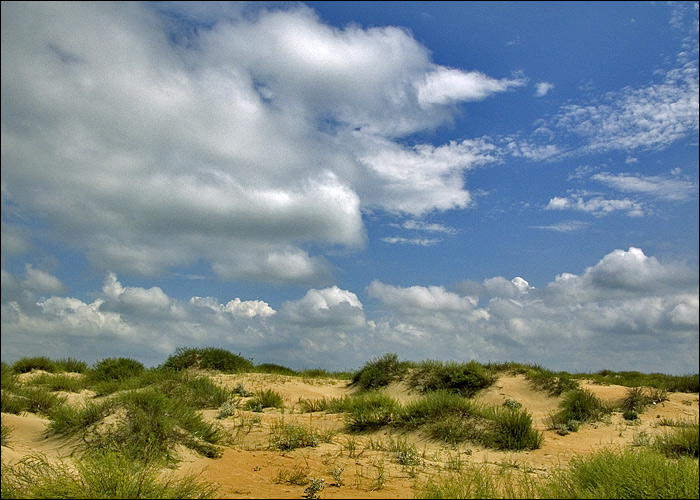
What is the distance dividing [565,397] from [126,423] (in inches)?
507

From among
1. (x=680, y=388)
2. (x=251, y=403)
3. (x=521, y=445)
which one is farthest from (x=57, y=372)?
(x=680, y=388)

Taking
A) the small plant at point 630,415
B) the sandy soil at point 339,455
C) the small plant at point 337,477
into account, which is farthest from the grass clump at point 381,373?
the small plant at point 337,477

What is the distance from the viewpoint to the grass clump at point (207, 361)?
879 inches

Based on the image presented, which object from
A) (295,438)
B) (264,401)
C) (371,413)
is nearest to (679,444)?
(371,413)

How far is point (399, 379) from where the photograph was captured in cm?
1889

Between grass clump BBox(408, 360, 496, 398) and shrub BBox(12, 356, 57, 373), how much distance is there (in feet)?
52.2

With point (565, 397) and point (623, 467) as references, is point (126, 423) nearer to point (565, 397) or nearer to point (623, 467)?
point (623, 467)

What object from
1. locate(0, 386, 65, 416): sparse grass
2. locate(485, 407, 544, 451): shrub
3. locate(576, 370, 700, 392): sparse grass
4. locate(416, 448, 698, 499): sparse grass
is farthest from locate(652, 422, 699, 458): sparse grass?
locate(0, 386, 65, 416): sparse grass

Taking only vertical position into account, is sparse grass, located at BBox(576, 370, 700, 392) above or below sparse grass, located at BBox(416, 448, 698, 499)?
below

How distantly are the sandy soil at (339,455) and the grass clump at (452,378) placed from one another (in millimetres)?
2286

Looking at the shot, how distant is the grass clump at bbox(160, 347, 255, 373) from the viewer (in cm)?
2233

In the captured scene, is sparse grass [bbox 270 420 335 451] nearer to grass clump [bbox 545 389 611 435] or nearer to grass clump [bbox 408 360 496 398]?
grass clump [bbox 545 389 611 435]

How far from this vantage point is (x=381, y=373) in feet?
64.0

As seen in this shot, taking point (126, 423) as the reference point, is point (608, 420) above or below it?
below
